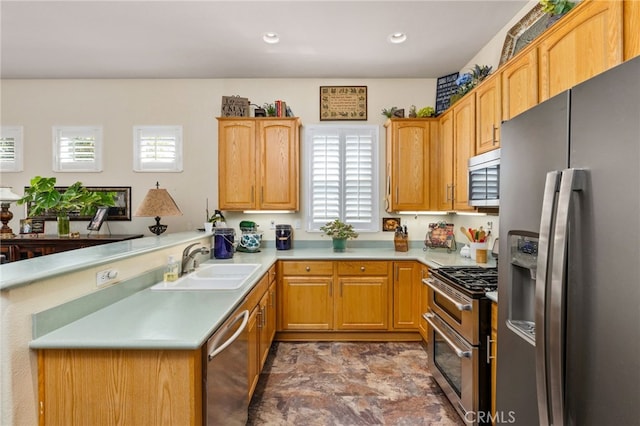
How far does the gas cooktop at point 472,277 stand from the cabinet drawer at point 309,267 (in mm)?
1136

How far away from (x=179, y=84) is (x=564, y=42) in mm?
3699

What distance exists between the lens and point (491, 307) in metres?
1.76

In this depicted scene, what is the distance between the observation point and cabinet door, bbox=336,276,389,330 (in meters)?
3.14

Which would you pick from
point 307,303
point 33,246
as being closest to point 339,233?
point 307,303

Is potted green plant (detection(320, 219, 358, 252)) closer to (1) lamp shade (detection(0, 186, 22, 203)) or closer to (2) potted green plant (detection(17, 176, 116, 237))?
(2) potted green plant (detection(17, 176, 116, 237))

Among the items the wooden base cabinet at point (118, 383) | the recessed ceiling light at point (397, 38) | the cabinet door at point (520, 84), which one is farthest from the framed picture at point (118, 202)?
the cabinet door at point (520, 84)

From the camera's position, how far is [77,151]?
149 inches

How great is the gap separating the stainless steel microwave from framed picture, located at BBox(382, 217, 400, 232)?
4.30 ft

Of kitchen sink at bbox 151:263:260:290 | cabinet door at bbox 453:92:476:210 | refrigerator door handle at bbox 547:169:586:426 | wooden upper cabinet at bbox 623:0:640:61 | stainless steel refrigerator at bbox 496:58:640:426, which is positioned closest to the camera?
stainless steel refrigerator at bbox 496:58:640:426

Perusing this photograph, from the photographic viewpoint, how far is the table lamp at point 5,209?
10.7ft

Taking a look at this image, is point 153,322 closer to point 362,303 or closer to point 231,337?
point 231,337

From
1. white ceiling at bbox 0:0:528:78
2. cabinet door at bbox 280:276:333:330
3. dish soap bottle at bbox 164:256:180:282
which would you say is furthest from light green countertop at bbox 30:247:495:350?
white ceiling at bbox 0:0:528:78

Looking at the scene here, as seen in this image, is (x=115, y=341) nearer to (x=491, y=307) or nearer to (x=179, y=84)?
(x=491, y=307)

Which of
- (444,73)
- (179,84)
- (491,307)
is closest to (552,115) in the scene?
(491,307)
